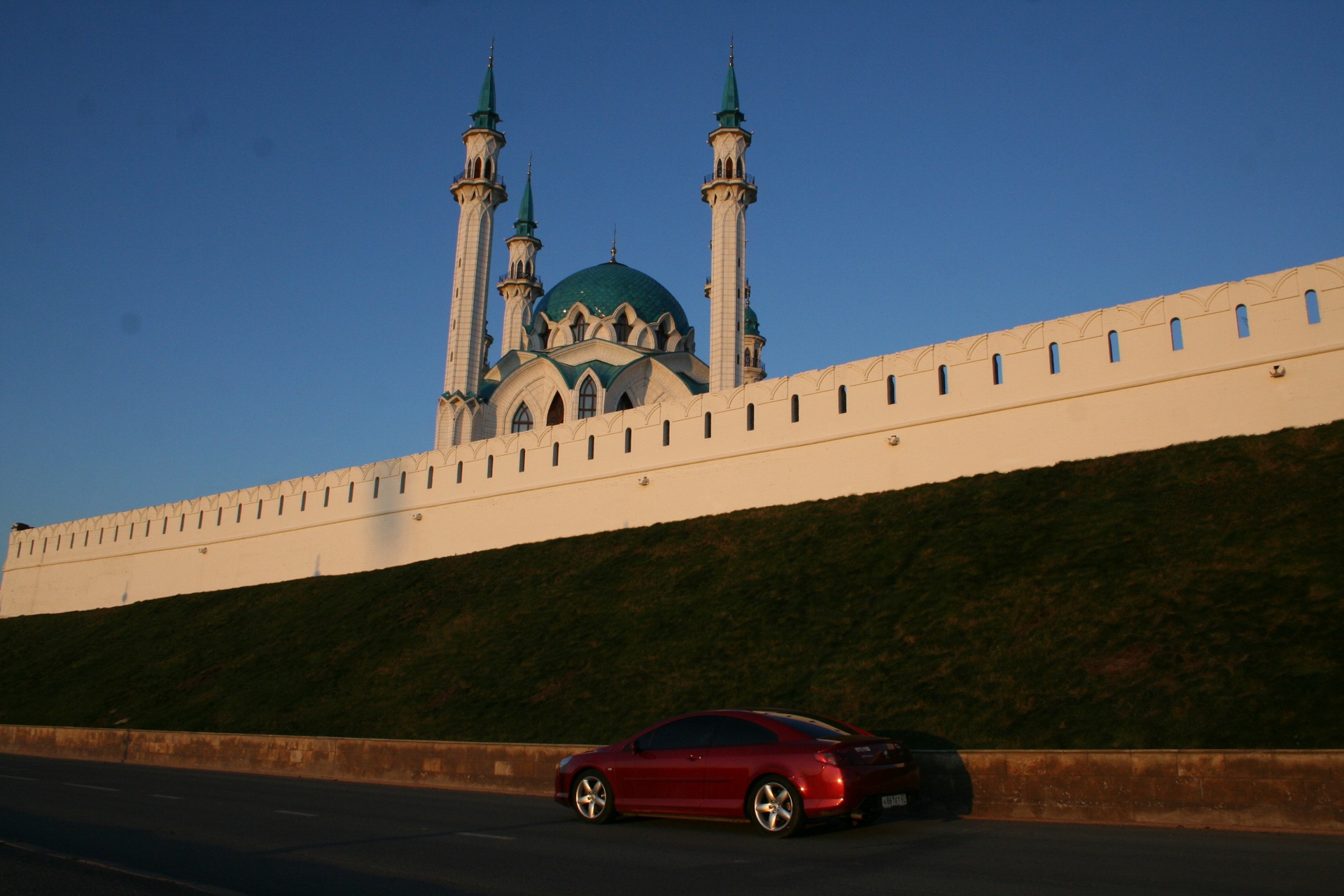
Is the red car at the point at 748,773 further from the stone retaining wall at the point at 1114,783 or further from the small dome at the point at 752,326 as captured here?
the small dome at the point at 752,326

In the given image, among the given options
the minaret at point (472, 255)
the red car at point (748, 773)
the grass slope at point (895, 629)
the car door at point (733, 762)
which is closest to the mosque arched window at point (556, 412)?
the minaret at point (472, 255)

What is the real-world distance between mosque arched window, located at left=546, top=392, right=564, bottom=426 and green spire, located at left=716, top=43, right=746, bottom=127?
598 inches

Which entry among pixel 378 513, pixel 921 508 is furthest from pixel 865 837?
pixel 378 513

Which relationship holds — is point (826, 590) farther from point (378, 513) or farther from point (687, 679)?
point (378, 513)

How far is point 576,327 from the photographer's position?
180 ft

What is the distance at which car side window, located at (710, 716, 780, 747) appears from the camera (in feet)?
34.4

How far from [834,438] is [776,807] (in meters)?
17.4

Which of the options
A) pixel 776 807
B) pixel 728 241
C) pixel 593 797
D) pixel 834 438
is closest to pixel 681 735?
pixel 593 797

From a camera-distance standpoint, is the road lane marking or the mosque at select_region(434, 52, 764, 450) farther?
the mosque at select_region(434, 52, 764, 450)

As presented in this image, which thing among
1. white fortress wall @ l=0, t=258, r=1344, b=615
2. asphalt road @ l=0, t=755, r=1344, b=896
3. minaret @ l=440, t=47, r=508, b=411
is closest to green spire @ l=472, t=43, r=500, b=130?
minaret @ l=440, t=47, r=508, b=411

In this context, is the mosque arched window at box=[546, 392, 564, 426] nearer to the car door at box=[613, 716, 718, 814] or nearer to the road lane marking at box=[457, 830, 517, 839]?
the car door at box=[613, 716, 718, 814]

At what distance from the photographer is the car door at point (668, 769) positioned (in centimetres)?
1077

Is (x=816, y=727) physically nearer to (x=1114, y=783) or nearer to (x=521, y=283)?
(x=1114, y=783)

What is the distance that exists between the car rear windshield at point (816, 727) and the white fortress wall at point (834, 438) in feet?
46.4
